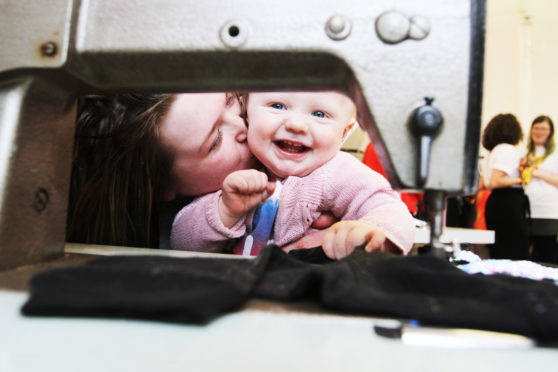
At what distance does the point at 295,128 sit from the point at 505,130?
1923 millimetres

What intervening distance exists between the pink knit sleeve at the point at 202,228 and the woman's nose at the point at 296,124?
27 centimetres

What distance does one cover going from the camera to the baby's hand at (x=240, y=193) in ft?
3.08

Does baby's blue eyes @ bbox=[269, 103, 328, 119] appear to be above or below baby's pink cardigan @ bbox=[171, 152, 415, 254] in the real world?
above

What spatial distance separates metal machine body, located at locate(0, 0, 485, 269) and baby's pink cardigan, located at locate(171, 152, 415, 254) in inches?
19.2

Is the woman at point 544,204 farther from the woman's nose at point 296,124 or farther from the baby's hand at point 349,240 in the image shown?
the baby's hand at point 349,240

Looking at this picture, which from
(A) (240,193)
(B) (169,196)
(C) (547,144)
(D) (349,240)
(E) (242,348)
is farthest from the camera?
(C) (547,144)

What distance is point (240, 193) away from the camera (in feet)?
3.11

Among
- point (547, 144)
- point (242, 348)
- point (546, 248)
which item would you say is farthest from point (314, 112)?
point (547, 144)

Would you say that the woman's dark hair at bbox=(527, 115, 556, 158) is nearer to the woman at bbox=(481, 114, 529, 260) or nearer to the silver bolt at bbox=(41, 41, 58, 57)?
the woman at bbox=(481, 114, 529, 260)

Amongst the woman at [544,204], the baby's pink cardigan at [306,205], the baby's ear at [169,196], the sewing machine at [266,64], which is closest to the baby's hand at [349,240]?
the sewing machine at [266,64]

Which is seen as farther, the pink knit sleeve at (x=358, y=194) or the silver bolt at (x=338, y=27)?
the pink knit sleeve at (x=358, y=194)

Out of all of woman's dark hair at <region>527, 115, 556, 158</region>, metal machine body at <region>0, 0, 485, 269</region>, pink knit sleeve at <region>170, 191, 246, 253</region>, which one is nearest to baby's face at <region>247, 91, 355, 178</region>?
pink knit sleeve at <region>170, 191, 246, 253</region>

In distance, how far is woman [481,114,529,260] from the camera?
2205 millimetres

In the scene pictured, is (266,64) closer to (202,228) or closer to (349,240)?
(349,240)
